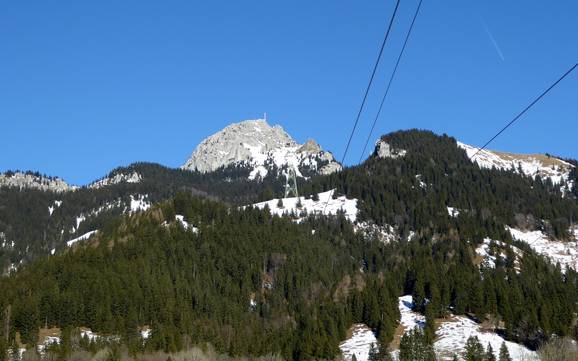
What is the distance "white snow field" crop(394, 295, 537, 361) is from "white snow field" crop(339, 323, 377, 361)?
27.0 ft

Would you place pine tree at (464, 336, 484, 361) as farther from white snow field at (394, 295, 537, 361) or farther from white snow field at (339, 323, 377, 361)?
white snow field at (339, 323, 377, 361)

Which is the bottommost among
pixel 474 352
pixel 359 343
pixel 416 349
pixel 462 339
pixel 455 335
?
pixel 474 352

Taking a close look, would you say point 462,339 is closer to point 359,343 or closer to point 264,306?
point 359,343

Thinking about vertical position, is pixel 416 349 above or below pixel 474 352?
above

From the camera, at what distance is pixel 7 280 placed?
192250mm

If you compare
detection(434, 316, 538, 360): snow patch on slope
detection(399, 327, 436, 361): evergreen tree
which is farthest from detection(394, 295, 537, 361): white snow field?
detection(399, 327, 436, 361): evergreen tree

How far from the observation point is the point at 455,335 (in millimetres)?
148250

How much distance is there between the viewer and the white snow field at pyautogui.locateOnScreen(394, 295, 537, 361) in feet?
442

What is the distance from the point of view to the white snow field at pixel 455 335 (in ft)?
442

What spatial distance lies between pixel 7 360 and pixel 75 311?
121 ft

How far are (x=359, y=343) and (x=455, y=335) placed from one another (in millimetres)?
20044

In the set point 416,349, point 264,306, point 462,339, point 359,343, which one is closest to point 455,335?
point 462,339

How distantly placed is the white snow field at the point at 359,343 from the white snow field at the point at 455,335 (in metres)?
8.23

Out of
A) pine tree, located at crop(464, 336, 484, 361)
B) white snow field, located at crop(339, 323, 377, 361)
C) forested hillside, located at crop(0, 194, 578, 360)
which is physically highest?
forested hillside, located at crop(0, 194, 578, 360)
